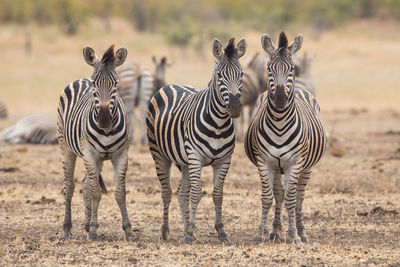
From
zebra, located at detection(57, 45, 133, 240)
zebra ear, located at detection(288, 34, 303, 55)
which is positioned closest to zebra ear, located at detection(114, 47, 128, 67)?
zebra, located at detection(57, 45, 133, 240)

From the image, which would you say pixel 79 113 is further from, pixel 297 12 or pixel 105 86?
pixel 297 12

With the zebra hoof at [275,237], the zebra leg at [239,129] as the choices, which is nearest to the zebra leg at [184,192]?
the zebra hoof at [275,237]

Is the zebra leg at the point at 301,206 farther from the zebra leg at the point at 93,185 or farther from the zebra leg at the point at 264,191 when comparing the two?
the zebra leg at the point at 93,185

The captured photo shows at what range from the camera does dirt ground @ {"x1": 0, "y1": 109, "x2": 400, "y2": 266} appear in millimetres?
6531

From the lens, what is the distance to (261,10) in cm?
7350

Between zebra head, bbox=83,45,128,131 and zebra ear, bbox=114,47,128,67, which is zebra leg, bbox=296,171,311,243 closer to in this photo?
zebra head, bbox=83,45,128,131

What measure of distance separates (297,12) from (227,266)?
264 ft

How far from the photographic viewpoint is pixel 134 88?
1664 centimetres

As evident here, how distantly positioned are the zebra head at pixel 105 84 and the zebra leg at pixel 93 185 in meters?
0.47

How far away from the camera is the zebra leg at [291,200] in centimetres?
721

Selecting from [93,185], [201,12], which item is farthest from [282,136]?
[201,12]

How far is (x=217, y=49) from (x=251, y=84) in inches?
404

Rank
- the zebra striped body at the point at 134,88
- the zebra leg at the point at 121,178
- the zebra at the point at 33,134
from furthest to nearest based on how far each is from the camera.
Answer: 1. the zebra at the point at 33,134
2. the zebra striped body at the point at 134,88
3. the zebra leg at the point at 121,178

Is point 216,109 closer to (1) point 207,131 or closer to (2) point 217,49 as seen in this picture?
(1) point 207,131
